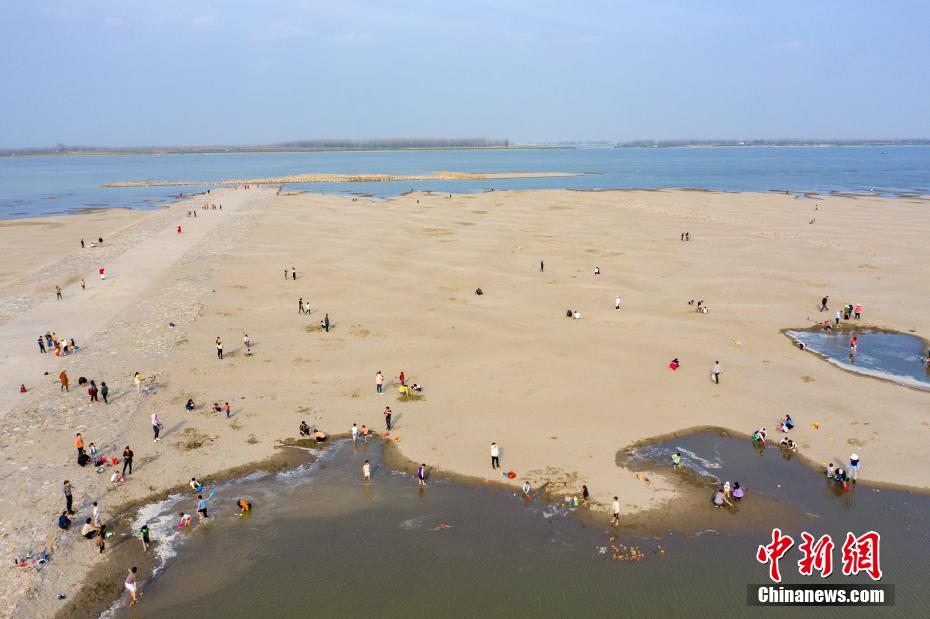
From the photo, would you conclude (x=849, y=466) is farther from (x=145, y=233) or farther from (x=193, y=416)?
(x=145, y=233)

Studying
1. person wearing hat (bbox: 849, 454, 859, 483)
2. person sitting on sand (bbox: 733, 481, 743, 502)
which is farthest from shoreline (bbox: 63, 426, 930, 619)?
person wearing hat (bbox: 849, 454, 859, 483)

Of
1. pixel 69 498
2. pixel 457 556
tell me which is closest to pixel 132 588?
pixel 69 498

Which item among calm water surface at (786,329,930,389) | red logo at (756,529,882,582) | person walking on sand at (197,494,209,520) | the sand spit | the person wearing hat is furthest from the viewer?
the sand spit

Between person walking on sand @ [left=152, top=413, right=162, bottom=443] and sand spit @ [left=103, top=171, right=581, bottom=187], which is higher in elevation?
sand spit @ [left=103, top=171, right=581, bottom=187]

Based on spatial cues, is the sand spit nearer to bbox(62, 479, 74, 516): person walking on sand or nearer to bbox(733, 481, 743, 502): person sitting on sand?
bbox(62, 479, 74, 516): person walking on sand

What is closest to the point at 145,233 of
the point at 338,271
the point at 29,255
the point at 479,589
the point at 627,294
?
the point at 29,255

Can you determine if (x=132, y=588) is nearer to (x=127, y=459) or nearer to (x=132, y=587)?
(x=132, y=587)
